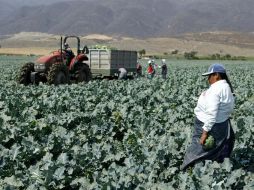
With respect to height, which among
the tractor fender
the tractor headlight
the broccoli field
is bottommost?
the broccoli field

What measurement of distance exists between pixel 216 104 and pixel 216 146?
2.10 ft

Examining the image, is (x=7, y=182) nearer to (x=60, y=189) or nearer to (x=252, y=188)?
(x=60, y=189)

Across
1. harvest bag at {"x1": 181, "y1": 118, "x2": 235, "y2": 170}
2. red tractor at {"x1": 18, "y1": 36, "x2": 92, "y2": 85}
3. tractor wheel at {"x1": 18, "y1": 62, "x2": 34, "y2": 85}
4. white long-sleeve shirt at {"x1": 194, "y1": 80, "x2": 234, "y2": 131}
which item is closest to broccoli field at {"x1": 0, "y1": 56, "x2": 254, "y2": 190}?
harvest bag at {"x1": 181, "y1": 118, "x2": 235, "y2": 170}

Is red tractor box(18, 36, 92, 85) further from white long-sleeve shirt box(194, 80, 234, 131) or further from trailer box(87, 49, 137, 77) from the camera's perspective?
white long-sleeve shirt box(194, 80, 234, 131)

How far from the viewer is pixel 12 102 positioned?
10.8 metres

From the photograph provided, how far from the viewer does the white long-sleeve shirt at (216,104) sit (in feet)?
18.9

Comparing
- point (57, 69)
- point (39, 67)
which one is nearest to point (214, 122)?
point (57, 69)

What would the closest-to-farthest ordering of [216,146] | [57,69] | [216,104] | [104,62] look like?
[216,104] → [216,146] → [57,69] → [104,62]

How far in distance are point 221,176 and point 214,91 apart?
1044 millimetres

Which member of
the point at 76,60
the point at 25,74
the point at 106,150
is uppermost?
the point at 76,60

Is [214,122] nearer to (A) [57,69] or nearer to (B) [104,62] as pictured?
(A) [57,69]

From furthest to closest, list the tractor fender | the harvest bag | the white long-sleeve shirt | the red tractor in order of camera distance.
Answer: the tractor fender, the red tractor, the harvest bag, the white long-sleeve shirt

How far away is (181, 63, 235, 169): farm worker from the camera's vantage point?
578cm

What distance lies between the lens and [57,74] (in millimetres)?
16734
